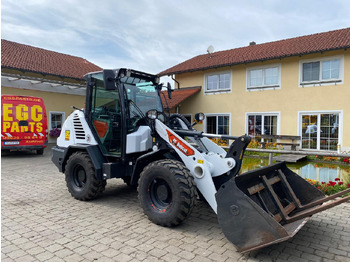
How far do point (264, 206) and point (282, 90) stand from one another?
11925 millimetres

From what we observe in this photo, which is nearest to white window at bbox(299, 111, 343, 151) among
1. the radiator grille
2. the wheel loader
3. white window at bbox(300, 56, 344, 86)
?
white window at bbox(300, 56, 344, 86)

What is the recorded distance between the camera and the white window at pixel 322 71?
1264 centimetres

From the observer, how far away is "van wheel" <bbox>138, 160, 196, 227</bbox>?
379cm

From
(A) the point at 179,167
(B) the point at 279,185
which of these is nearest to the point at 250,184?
(B) the point at 279,185

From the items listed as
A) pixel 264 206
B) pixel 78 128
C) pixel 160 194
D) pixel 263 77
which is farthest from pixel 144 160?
pixel 263 77

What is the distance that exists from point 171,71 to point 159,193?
1491cm

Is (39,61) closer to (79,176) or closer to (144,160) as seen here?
(79,176)

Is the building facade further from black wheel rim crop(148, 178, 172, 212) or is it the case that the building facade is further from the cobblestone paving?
black wheel rim crop(148, 178, 172, 212)

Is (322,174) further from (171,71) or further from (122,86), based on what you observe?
(171,71)

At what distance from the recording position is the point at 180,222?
3.93 m

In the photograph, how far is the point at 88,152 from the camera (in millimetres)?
5227

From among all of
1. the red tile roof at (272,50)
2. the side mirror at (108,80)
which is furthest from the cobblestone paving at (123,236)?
the red tile roof at (272,50)

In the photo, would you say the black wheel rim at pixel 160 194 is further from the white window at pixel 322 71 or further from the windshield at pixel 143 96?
the white window at pixel 322 71

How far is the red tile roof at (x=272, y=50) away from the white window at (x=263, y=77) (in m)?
0.73
